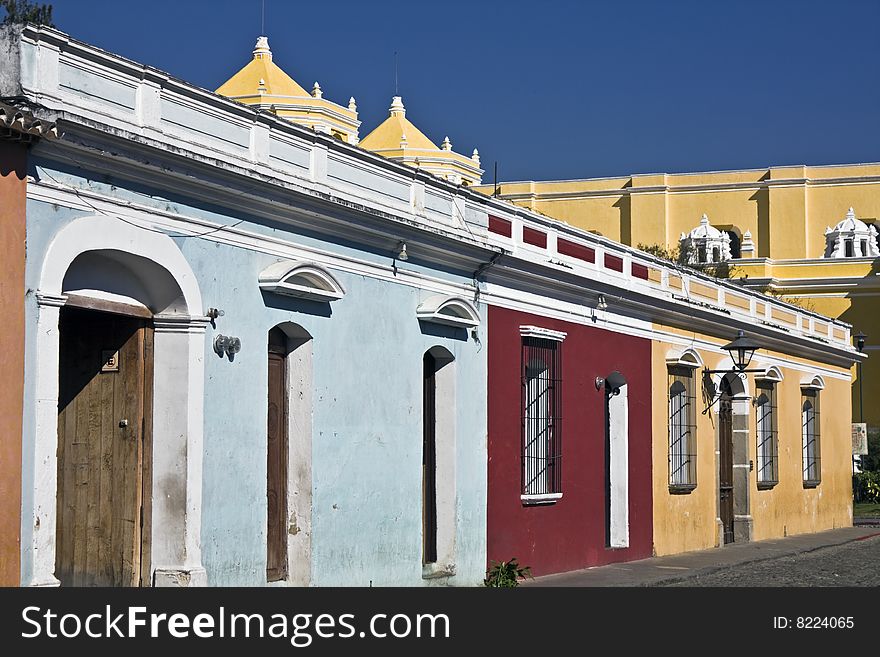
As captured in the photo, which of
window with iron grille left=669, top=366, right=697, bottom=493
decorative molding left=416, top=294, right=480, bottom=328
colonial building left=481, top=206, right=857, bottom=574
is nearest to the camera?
decorative molding left=416, top=294, right=480, bottom=328

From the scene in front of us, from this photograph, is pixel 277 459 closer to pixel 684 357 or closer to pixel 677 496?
pixel 677 496

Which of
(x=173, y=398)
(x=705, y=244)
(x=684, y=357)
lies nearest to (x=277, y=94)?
(x=684, y=357)

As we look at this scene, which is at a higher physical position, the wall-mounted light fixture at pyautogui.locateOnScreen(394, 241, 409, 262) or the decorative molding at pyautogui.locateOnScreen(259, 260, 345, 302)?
the wall-mounted light fixture at pyautogui.locateOnScreen(394, 241, 409, 262)

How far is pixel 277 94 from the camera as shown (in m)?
33.9

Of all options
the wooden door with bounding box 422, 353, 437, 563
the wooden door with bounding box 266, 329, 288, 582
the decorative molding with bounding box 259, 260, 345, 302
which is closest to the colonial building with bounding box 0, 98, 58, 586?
the decorative molding with bounding box 259, 260, 345, 302

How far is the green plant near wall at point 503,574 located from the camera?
48.3 feet

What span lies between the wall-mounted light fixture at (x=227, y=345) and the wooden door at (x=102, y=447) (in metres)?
0.53

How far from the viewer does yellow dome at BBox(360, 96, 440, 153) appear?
3709 centimetres

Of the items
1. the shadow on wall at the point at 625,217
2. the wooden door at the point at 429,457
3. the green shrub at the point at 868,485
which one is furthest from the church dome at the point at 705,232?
the wooden door at the point at 429,457

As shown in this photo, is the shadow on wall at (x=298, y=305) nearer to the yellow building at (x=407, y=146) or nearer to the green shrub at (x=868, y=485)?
the yellow building at (x=407, y=146)

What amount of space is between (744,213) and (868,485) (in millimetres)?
24312

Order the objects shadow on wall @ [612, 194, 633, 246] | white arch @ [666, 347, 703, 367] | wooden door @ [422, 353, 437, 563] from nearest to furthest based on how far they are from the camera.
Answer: wooden door @ [422, 353, 437, 563]
white arch @ [666, 347, 703, 367]
shadow on wall @ [612, 194, 633, 246]

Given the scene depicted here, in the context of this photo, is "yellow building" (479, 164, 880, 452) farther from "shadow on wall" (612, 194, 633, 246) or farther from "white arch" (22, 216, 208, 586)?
"white arch" (22, 216, 208, 586)

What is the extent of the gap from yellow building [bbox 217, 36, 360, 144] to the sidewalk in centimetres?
1486
